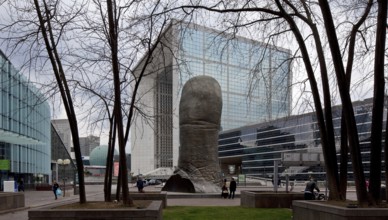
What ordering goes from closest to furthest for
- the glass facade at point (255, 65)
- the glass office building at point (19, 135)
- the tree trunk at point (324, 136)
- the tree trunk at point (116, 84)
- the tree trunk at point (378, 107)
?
the tree trunk at point (378, 107), the tree trunk at point (116, 84), the glass facade at point (255, 65), the tree trunk at point (324, 136), the glass office building at point (19, 135)

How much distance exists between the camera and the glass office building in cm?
4790

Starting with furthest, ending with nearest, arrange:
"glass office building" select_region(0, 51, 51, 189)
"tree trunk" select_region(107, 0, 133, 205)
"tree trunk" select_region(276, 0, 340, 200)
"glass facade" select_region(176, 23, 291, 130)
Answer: "glass office building" select_region(0, 51, 51, 189)
"tree trunk" select_region(276, 0, 340, 200)
"glass facade" select_region(176, 23, 291, 130)
"tree trunk" select_region(107, 0, 133, 205)

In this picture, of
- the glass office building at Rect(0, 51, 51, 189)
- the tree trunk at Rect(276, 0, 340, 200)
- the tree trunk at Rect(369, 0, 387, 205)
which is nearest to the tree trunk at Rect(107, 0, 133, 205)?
the tree trunk at Rect(276, 0, 340, 200)

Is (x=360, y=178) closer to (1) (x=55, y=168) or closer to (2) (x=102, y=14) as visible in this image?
(2) (x=102, y=14)

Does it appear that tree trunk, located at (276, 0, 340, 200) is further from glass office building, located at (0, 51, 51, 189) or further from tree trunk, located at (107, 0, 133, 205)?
glass office building, located at (0, 51, 51, 189)

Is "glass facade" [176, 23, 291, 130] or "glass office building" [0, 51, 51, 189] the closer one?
"glass facade" [176, 23, 291, 130]

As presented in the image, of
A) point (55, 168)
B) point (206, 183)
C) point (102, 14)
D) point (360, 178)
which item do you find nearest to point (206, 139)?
point (206, 183)

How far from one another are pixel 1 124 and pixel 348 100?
142 ft

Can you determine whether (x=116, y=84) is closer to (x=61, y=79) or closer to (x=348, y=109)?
(x=61, y=79)

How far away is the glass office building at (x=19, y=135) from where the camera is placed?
47.9 m

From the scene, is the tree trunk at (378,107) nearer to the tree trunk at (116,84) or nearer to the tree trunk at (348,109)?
the tree trunk at (348,109)

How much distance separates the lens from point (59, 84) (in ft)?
42.5

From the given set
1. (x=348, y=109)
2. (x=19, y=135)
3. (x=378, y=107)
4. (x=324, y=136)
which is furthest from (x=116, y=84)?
(x=19, y=135)

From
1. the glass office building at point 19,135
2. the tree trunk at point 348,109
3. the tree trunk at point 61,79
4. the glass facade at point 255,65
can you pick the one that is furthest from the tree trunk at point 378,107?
the glass office building at point 19,135
